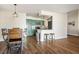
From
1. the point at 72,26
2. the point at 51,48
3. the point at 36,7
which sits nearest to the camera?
the point at 51,48

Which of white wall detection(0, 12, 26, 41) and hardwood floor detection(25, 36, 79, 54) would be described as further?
white wall detection(0, 12, 26, 41)

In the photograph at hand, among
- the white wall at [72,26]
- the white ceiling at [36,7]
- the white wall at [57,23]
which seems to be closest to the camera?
the white ceiling at [36,7]

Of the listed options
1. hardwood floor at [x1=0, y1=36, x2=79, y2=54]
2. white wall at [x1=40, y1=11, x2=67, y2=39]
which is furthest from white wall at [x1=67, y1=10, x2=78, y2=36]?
hardwood floor at [x1=0, y1=36, x2=79, y2=54]

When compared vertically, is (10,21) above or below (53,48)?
above

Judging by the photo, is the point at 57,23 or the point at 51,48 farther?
the point at 57,23

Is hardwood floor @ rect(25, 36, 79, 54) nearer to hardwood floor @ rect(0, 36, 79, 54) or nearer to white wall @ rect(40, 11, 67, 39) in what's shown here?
hardwood floor @ rect(0, 36, 79, 54)

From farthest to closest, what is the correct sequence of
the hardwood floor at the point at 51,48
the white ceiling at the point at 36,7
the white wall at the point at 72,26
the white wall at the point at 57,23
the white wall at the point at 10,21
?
the white wall at the point at 72,26, the white wall at the point at 57,23, the white wall at the point at 10,21, the white ceiling at the point at 36,7, the hardwood floor at the point at 51,48

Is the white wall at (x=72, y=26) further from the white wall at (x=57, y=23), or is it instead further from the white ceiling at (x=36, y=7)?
the white ceiling at (x=36, y=7)

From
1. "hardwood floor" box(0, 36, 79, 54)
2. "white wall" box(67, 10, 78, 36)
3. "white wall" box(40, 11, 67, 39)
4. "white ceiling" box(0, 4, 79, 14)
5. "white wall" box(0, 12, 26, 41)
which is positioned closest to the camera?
"hardwood floor" box(0, 36, 79, 54)

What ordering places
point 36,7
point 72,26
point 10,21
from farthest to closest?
point 72,26 → point 10,21 → point 36,7

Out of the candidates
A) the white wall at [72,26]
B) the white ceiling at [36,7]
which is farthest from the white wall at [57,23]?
the white wall at [72,26]

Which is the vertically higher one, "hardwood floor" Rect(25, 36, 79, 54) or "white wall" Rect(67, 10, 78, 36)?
"white wall" Rect(67, 10, 78, 36)

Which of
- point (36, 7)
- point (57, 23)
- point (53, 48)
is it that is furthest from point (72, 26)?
point (53, 48)

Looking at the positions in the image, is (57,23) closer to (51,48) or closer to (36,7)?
(36,7)
